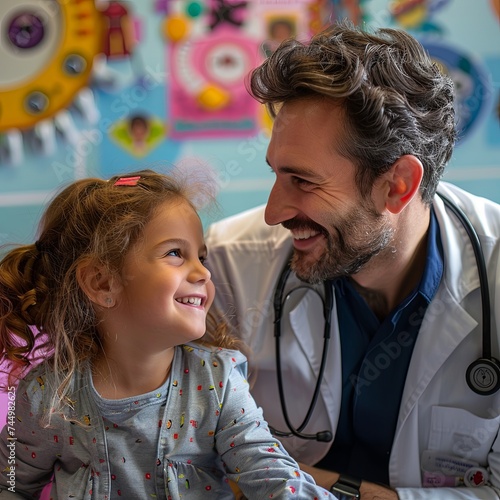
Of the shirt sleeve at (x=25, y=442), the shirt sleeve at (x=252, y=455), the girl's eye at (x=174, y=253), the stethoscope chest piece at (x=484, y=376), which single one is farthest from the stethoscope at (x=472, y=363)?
the shirt sleeve at (x=25, y=442)

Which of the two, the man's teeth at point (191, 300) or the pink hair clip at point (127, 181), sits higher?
the pink hair clip at point (127, 181)

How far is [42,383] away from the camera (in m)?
1.28

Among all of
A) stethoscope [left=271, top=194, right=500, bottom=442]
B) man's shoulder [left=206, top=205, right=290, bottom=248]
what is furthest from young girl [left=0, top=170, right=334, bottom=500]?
man's shoulder [left=206, top=205, right=290, bottom=248]

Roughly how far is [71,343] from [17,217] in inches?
50.1

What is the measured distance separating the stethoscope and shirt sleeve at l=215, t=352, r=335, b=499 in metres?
0.24

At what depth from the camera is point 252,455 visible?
1197 millimetres

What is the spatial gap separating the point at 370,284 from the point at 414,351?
0.64ft

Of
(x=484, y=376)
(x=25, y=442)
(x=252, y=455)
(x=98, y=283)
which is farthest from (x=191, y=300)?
(x=484, y=376)

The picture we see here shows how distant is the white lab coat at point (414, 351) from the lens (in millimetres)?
1449

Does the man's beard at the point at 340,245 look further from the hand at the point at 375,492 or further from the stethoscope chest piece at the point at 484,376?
the hand at the point at 375,492

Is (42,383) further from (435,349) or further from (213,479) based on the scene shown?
(435,349)

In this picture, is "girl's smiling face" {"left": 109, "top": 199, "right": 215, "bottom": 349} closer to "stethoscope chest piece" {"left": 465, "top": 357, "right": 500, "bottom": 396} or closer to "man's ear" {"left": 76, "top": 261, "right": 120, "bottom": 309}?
"man's ear" {"left": 76, "top": 261, "right": 120, "bottom": 309}

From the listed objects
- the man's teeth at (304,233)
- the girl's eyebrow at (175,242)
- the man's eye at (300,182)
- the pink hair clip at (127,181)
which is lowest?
the girl's eyebrow at (175,242)

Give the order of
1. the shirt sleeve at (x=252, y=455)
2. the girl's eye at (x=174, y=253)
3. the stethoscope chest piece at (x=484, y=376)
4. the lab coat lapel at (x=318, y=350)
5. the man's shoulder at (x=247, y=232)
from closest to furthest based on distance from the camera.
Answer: the shirt sleeve at (x=252, y=455)
the girl's eye at (x=174, y=253)
the stethoscope chest piece at (x=484, y=376)
the lab coat lapel at (x=318, y=350)
the man's shoulder at (x=247, y=232)
